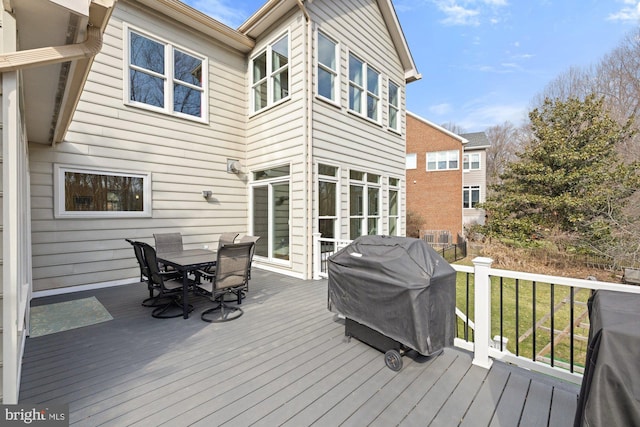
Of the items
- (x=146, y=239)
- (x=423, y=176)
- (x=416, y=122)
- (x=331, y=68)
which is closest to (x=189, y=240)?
(x=146, y=239)

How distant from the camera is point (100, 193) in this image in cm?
521

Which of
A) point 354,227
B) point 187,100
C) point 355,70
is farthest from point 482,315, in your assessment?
point 187,100

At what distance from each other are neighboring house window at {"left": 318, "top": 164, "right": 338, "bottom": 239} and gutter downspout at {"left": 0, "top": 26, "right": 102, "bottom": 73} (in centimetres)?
451

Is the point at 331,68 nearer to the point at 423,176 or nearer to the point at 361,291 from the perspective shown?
the point at 361,291

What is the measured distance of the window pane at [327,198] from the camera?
624 centimetres

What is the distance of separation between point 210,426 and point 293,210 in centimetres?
444

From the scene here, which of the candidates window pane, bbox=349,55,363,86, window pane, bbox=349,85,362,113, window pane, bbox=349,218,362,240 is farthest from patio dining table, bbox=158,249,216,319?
window pane, bbox=349,55,363,86

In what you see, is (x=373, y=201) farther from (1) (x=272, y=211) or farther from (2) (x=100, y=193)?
(2) (x=100, y=193)

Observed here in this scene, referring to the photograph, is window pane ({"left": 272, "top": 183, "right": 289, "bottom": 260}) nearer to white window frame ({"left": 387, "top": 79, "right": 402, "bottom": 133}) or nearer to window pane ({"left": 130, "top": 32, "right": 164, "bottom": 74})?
window pane ({"left": 130, "top": 32, "right": 164, "bottom": 74})

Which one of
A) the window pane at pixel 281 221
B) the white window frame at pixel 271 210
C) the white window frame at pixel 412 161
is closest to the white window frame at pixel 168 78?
the white window frame at pixel 271 210

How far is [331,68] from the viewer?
6598 millimetres

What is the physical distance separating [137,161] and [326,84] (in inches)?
174

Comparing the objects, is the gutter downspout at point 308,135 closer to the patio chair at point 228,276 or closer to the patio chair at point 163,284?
the patio chair at point 228,276

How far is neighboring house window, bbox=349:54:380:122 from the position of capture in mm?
7246
